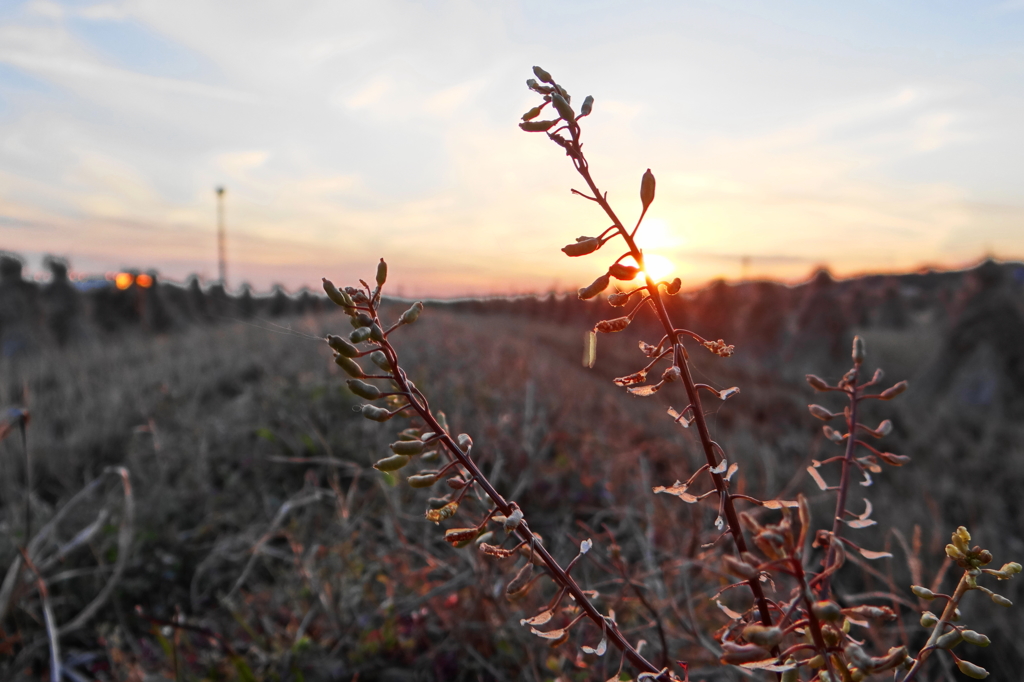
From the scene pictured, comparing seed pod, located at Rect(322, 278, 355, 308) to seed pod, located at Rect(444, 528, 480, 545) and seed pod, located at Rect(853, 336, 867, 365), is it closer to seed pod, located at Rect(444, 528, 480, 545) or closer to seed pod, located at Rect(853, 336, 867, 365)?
seed pod, located at Rect(444, 528, 480, 545)

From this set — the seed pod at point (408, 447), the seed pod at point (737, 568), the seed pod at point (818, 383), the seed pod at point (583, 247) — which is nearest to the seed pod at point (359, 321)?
the seed pod at point (408, 447)

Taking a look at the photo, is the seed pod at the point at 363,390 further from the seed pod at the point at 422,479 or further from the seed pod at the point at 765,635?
the seed pod at the point at 765,635

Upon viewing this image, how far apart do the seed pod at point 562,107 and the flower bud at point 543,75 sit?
2cm

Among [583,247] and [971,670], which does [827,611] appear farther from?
[583,247]

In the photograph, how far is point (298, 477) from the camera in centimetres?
361

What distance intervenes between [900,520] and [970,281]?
7.66m

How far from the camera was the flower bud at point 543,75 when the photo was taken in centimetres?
62

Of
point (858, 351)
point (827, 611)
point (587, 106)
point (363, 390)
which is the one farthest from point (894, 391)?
point (363, 390)

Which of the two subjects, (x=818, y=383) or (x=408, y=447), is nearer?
(x=408, y=447)

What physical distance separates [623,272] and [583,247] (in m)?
0.06

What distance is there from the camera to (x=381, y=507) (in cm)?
293

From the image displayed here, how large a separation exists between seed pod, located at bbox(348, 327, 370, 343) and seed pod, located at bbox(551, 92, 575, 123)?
0.32 meters

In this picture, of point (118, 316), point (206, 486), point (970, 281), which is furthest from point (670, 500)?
point (118, 316)

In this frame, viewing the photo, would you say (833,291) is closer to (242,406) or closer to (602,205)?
(242,406)
